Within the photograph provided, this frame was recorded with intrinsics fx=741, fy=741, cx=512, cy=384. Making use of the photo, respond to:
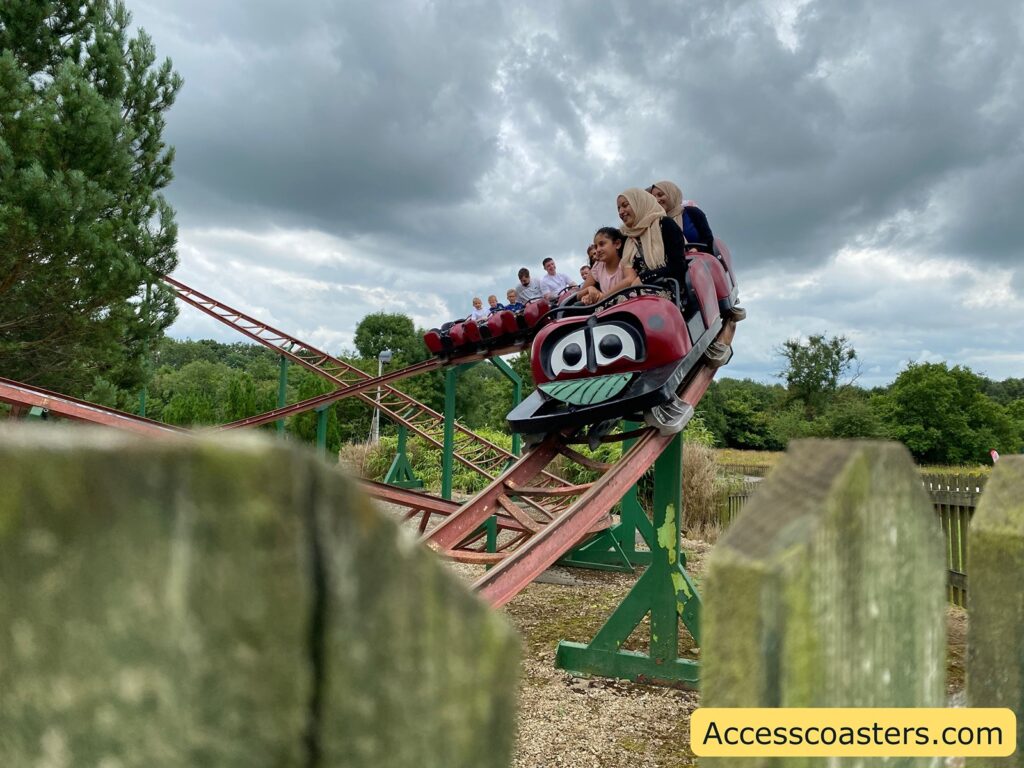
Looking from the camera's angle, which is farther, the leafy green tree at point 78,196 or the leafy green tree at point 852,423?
the leafy green tree at point 852,423

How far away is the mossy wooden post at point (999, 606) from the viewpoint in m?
0.78

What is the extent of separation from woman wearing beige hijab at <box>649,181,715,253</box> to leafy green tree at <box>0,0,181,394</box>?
590 centimetres

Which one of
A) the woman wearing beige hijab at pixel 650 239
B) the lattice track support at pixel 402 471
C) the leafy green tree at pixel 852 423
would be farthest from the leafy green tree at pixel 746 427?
the woman wearing beige hijab at pixel 650 239

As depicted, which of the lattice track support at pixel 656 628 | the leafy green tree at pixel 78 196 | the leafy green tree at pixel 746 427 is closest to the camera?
the lattice track support at pixel 656 628

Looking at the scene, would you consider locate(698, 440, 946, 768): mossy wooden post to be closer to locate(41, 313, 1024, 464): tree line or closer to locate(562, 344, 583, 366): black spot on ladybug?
locate(562, 344, 583, 366): black spot on ladybug

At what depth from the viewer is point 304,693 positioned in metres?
0.34

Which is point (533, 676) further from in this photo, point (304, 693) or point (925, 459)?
point (925, 459)

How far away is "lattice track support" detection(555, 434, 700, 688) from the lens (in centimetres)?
359

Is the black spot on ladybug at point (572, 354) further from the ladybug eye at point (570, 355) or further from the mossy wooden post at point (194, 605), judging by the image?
the mossy wooden post at point (194, 605)

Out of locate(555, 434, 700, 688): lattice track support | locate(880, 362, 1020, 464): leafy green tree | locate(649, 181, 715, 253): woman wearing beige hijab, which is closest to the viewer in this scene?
locate(555, 434, 700, 688): lattice track support

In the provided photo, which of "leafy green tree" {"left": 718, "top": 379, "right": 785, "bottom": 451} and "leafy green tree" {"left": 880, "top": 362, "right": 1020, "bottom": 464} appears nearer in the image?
"leafy green tree" {"left": 880, "top": 362, "right": 1020, "bottom": 464}

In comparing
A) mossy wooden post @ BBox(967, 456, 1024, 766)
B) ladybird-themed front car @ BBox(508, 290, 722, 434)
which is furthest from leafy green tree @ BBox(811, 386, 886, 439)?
mossy wooden post @ BBox(967, 456, 1024, 766)

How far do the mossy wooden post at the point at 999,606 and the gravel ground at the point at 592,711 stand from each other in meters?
2.23

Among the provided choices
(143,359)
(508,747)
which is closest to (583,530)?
(508,747)
